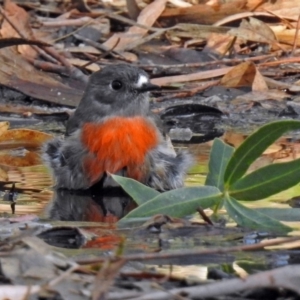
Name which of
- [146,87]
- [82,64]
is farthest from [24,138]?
[82,64]

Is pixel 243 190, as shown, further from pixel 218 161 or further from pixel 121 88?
pixel 121 88

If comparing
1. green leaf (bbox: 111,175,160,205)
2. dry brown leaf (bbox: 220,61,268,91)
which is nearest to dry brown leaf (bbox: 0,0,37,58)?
dry brown leaf (bbox: 220,61,268,91)

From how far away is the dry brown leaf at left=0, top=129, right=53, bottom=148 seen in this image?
688 centimetres

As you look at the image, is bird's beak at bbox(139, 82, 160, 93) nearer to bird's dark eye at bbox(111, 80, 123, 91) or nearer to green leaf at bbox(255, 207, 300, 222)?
bird's dark eye at bbox(111, 80, 123, 91)

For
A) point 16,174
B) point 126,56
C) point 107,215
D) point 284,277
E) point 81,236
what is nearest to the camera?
point 284,277

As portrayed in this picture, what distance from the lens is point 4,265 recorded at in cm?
303

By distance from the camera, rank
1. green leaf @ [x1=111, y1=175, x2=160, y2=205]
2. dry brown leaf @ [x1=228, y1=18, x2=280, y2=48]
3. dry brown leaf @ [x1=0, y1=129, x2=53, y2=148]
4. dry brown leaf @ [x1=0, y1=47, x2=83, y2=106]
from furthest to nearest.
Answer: dry brown leaf @ [x1=228, y1=18, x2=280, y2=48] → dry brown leaf @ [x1=0, y1=47, x2=83, y2=106] → dry brown leaf @ [x1=0, y1=129, x2=53, y2=148] → green leaf @ [x1=111, y1=175, x2=160, y2=205]

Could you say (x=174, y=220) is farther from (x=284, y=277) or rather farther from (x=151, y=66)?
(x=151, y=66)

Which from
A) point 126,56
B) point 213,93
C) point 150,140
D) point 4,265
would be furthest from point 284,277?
point 126,56

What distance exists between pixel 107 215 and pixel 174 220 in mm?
991

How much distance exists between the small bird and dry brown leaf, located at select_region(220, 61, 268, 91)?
251 centimetres

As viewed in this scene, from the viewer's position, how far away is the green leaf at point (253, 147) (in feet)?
12.5

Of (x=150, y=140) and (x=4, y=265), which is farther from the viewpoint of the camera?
(x=150, y=140)

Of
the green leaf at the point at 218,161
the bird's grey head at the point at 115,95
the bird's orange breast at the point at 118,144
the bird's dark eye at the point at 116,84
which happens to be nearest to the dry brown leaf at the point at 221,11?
the bird's grey head at the point at 115,95
